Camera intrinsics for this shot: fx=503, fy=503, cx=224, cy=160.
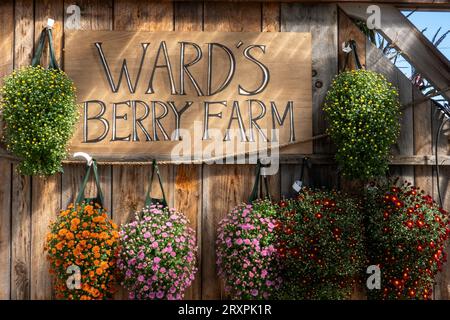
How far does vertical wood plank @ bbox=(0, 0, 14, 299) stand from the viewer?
3.22 metres

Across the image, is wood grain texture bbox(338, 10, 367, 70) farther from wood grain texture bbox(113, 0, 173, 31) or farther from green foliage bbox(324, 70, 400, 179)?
wood grain texture bbox(113, 0, 173, 31)

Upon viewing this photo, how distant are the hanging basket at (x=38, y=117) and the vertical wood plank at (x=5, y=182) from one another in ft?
0.60

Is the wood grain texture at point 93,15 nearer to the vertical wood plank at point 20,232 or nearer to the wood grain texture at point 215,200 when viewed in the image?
the vertical wood plank at point 20,232

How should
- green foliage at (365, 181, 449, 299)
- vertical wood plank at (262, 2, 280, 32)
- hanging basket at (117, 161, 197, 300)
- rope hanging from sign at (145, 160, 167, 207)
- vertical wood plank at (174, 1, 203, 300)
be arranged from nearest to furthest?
hanging basket at (117, 161, 197, 300) < green foliage at (365, 181, 449, 299) < rope hanging from sign at (145, 160, 167, 207) < vertical wood plank at (174, 1, 203, 300) < vertical wood plank at (262, 2, 280, 32)

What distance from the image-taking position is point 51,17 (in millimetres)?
3318

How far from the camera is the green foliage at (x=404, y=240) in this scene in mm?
3094

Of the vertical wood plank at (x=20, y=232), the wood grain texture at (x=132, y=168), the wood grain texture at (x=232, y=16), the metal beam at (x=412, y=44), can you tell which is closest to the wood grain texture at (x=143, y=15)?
the wood grain texture at (x=132, y=168)

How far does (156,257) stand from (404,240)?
1513 mm

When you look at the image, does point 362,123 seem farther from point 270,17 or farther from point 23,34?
point 23,34

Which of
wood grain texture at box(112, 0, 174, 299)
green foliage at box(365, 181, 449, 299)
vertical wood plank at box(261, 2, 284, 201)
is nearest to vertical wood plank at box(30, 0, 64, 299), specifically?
wood grain texture at box(112, 0, 174, 299)

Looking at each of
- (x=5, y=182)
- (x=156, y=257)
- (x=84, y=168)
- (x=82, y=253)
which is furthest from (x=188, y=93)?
(x=5, y=182)

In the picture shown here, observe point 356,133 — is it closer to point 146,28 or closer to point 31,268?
point 146,28

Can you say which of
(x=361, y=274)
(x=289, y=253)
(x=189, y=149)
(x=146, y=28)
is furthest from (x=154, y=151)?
(x=361, y=274)

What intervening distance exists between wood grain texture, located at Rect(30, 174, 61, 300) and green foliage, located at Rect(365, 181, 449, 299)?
2.03 metres
